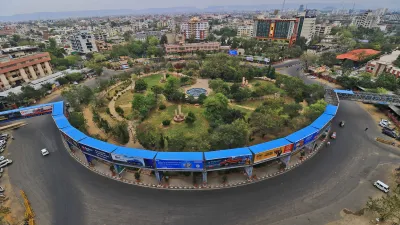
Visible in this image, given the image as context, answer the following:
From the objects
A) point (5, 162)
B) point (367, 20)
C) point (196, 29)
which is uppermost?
point (367, 20)

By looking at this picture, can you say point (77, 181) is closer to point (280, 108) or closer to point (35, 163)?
point (35, 163)

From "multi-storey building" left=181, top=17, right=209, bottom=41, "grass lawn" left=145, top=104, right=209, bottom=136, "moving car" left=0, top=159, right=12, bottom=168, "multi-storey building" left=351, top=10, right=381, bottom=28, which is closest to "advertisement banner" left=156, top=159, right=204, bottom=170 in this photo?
"grass lawn" left=145, top=104, right=209, bottom=136

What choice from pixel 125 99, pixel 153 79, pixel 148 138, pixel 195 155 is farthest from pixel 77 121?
pixel 153 79

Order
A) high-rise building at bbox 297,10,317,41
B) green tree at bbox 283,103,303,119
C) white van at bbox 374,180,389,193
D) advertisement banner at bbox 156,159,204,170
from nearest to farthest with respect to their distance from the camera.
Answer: advertisement banner at bbox 156,159,204,170 → white van at bbox 374,180,389,193 → green tree at bbox 283,103,303,119 → high-rise building at bbox 297,10,317,41

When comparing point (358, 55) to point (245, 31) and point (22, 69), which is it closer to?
point (245, 31)

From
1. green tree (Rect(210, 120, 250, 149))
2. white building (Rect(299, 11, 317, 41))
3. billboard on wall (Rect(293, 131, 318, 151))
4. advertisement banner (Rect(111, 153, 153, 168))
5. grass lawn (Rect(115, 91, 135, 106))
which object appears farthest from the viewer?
white building (Rect(299, 11, 317, 41))

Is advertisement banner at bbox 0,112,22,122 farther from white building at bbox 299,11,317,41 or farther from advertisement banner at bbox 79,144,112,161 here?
white building at bbox 299,11,317,41

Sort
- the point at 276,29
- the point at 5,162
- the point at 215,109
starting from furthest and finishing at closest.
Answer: the point at 276,29
the point at 215,109
the point at 5,162
